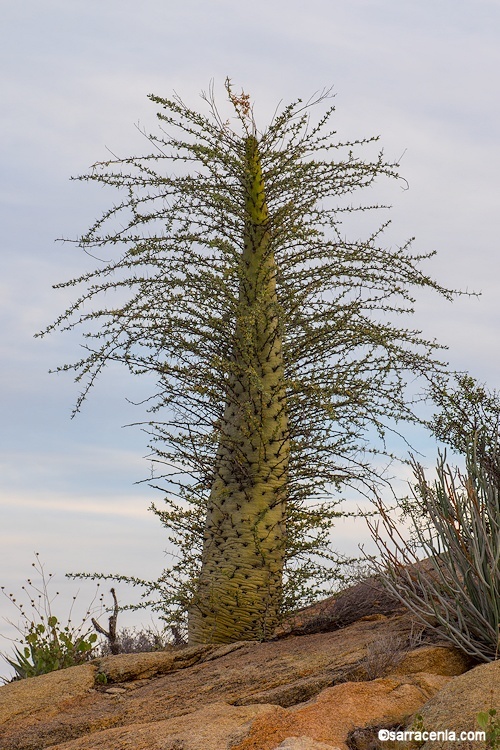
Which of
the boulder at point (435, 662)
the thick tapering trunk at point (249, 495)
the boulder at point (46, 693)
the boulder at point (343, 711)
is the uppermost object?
the thick tapering trunk at point (249, 495)

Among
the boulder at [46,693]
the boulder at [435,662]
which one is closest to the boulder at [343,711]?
the boulder at [435,662]

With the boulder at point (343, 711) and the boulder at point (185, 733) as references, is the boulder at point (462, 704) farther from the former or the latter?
the boulder at point (185, 733)

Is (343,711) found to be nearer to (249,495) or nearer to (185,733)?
(185,733)

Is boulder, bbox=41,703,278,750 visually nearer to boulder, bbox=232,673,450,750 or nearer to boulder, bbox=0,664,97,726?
boulder, bbox=232,673,450,750

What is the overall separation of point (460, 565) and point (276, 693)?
1534 mm

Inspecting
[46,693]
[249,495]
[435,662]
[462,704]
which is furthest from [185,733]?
[249,495]

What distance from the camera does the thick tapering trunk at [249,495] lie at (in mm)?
8031

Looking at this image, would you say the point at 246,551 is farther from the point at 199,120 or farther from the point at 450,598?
the point at 199,120

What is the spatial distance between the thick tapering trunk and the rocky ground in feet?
1.42

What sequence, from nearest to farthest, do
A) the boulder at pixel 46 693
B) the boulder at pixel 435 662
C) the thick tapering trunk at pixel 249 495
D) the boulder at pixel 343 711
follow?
the boulder at pixel 343 711 < the boulder at pixel 435 662 < the boulder at pixel 46 693 < the thick tapering trunk at pixel 249 495

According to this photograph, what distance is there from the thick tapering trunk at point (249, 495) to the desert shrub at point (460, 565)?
1.79 meters

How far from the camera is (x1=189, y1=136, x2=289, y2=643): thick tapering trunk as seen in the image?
8.03m

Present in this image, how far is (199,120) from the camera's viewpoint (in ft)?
29.7

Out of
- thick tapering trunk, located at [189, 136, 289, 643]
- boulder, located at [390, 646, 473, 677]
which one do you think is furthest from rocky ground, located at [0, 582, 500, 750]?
thick tapering trunk, located at [189, 136, 289, 643]
